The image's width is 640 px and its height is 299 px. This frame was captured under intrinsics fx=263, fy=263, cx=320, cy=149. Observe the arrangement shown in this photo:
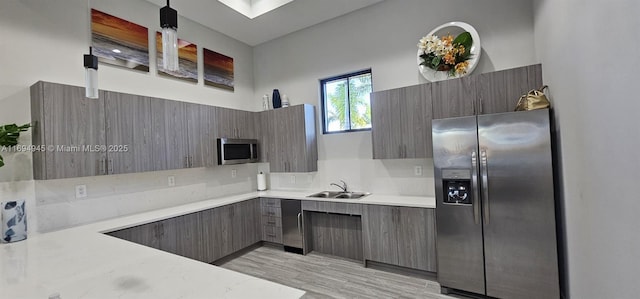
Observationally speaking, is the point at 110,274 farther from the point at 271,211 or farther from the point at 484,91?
the point at 484,91

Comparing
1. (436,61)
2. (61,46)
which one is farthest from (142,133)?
(436,61)

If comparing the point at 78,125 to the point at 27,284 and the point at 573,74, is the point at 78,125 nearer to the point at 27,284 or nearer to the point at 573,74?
the point at 27,284

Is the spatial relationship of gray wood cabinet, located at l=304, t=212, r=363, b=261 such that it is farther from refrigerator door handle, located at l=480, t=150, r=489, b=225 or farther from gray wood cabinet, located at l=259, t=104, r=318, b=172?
refrigerator door handle, located at l=480, t=150, r=489, b=225

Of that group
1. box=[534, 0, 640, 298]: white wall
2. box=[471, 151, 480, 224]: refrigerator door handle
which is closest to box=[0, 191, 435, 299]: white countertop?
box=[534, 0, 640, 298]: white wall

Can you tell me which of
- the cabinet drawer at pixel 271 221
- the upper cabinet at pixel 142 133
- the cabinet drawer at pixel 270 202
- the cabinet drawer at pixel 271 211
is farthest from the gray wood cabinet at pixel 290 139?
the cabinet drawer at pixel 271 221

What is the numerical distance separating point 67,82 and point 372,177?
361cm

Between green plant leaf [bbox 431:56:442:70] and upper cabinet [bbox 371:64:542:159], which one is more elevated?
green plant leaf [bbox 431:56:442:70]

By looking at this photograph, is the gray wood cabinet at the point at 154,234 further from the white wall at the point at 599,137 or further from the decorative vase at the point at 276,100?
the white wall at the point at 599,137

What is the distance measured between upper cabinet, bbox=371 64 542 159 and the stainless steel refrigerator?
1.39 ft

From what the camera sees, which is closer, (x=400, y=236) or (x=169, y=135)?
(x=400, y=236)

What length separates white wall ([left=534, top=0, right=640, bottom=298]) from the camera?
110cm

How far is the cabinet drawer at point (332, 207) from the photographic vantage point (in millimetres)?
3249

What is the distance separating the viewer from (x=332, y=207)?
3436mm

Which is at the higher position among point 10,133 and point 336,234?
point 10,133
